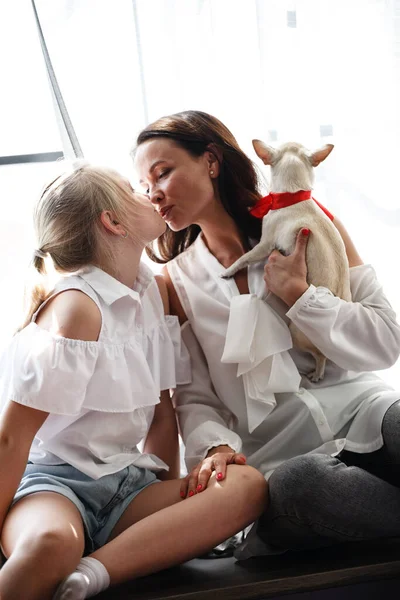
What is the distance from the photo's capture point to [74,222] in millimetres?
1416

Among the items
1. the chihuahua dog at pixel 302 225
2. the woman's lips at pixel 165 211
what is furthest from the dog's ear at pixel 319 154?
the woman's lips at pixel 165 211

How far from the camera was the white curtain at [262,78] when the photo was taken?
1896mm

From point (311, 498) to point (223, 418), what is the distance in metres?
0.36

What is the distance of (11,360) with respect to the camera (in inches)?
50.9

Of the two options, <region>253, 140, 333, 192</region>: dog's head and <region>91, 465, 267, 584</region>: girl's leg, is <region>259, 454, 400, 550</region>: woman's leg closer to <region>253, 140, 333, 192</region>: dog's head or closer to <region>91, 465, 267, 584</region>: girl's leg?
<region>91, 465, 267, 584</region>: girl's leg

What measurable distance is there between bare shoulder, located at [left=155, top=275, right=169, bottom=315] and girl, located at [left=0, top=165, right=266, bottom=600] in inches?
0.5

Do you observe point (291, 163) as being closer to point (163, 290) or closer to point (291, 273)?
point (291, 273)

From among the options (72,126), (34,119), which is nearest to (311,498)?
(72,126)

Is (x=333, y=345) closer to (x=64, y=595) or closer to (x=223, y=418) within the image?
(x=223, y=418)

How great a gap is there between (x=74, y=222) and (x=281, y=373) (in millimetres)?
522

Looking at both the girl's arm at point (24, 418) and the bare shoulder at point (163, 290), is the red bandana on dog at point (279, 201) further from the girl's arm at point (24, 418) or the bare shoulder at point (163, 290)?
the girl's arm at point (24, 418)

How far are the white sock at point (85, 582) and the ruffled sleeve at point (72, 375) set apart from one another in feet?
0.85

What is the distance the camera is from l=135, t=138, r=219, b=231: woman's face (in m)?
1.54

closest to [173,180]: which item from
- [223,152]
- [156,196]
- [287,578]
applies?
[156,196]
